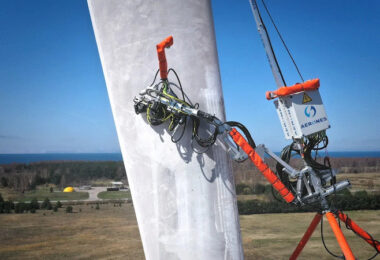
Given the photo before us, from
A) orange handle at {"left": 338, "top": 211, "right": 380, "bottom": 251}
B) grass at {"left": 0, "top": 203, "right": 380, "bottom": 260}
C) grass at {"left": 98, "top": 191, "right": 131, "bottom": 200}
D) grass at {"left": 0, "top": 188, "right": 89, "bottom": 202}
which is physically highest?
orange handle at {"left": 338, "top": 211, "right": 380, "bottom": 251}

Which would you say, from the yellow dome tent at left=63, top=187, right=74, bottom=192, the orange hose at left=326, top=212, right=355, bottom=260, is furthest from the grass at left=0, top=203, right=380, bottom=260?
the yellow dome tent at left=63, top=187, right=74, bottom=192

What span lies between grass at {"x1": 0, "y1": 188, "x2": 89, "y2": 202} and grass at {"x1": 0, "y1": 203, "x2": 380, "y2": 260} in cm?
658

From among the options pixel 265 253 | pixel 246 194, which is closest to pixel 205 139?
pixel 265 253

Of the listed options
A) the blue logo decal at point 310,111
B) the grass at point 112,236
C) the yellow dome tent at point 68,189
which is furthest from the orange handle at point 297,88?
the yellow dome tent at point 68,189

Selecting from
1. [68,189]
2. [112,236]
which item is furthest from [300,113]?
[68,189]

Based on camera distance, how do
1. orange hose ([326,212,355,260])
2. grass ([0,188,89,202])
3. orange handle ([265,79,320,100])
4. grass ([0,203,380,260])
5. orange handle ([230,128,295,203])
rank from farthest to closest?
grass ([0,188,89,202]), grass ([0,203,380,260]), orange handle ([265,79,320,100]), orange hose ([326,212,355,260]), orange handle ([230,128,295,203])

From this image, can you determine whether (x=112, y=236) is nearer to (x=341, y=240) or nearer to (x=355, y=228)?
(x=355, y=228)

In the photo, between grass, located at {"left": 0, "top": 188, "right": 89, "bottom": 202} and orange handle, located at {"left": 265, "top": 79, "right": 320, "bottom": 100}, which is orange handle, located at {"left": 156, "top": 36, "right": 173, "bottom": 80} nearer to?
orange handle, located at {"left": 265, "top": 79, "right": 320, "bottom": 100}

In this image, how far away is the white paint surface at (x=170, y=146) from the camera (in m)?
3.30

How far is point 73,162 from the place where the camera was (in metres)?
39.1

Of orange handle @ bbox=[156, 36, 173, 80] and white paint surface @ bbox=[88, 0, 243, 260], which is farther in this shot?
white paint surface @ bbox=[88, 0, 243, 260]

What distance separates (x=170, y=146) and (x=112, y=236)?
13303mm

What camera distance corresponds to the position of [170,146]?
11.0 feet

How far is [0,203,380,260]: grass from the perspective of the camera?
12.0 meters
